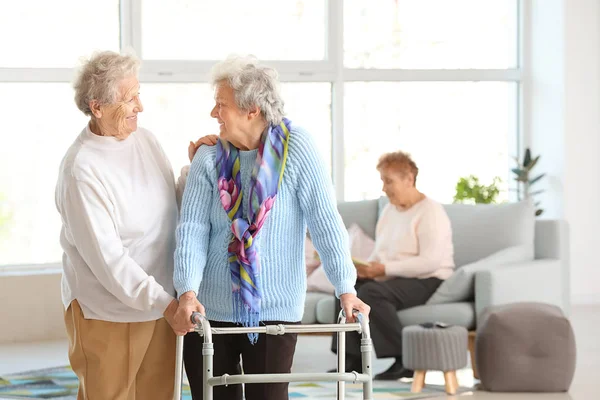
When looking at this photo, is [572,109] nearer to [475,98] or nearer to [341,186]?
[475,98]

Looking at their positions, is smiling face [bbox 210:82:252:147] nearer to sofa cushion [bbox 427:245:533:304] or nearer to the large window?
sofa cushion [bbox 427:245:533:304]

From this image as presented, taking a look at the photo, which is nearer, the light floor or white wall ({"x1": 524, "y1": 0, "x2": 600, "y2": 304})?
the light floor

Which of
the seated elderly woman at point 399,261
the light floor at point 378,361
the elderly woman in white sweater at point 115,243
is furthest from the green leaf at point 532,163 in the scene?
the elderly woman in white sweater at point 115,243

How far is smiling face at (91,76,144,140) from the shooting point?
2.49 m

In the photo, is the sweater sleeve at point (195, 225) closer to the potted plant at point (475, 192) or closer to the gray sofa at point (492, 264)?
the gray sofa at point (492, 264)

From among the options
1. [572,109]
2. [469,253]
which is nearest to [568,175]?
[572,109]

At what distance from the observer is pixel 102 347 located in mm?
2498

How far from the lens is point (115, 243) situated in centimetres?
242

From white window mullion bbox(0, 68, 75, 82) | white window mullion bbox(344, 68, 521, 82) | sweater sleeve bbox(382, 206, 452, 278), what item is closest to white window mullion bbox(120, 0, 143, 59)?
white window mullion bbox(0, 68, 75, 82)

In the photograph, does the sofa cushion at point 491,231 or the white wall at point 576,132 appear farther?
the white wall at point 576,132

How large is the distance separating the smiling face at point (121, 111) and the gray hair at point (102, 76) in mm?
14

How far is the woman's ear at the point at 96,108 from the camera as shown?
98.1 inches

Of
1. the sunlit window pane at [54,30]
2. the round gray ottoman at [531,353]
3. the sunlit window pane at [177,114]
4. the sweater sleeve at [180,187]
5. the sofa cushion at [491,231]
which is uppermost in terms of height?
the sunlit window pane at [54,30]

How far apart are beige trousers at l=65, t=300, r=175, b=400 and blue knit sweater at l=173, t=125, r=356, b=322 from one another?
0.18 m
